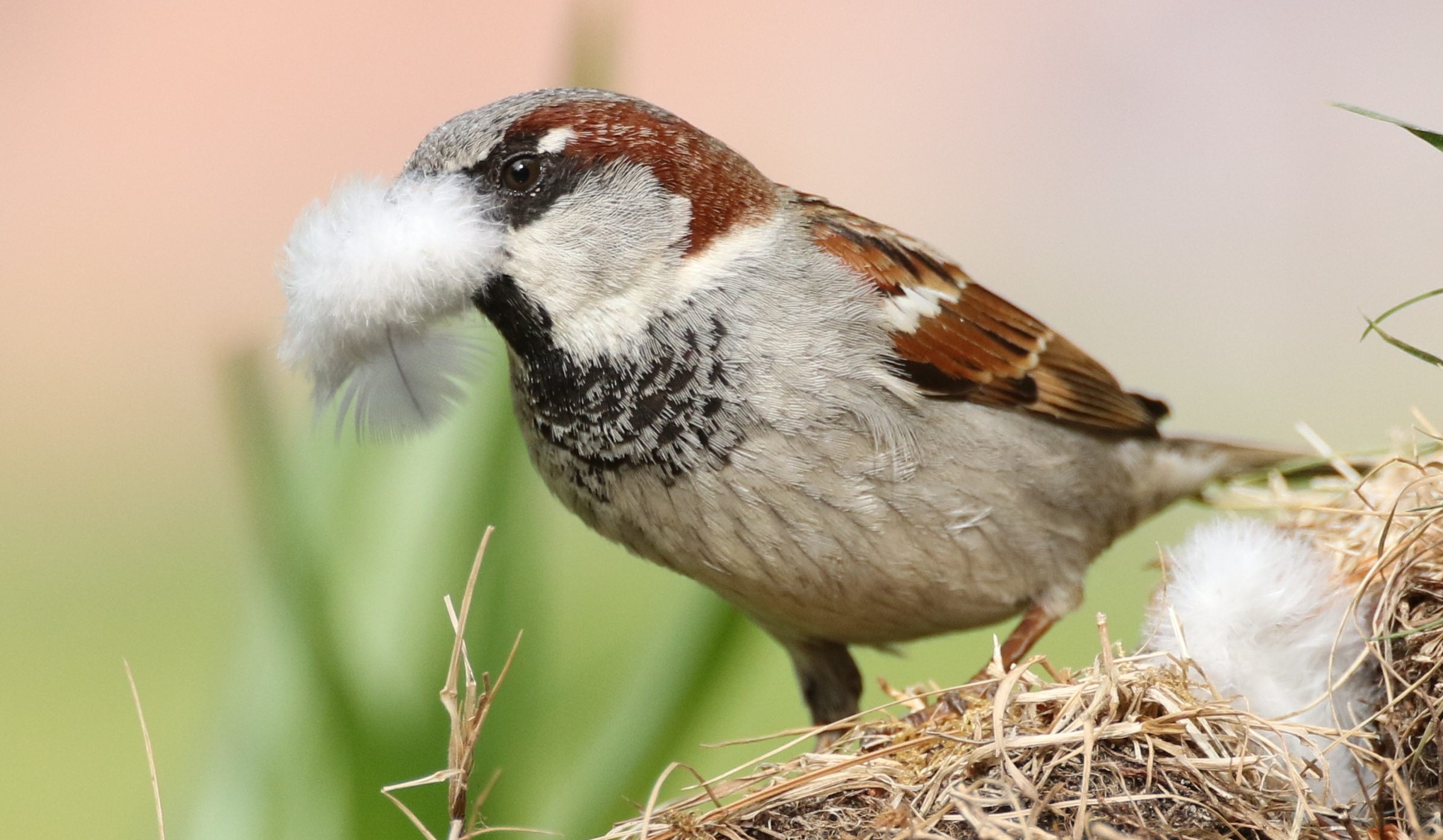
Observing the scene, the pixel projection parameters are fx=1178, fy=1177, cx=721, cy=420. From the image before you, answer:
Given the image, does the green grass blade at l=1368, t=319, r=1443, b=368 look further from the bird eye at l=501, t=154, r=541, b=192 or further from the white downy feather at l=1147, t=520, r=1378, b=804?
the bird eye at l=501, t=154, r=541, b=192

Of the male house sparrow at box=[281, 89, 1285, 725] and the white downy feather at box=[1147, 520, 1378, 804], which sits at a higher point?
the male house sparrow at box=[281, 89, 1285, 725]

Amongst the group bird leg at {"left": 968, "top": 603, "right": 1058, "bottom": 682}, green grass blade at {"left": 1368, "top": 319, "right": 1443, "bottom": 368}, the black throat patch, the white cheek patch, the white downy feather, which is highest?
green grass blade at {"left": 1368, "top": 319, "right": 1443, "bottom": 368}

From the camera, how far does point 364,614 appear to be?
128cm

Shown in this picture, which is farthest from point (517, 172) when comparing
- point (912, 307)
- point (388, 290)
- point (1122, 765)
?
point (1122, 765)

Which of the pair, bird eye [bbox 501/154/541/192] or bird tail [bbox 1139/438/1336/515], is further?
bird tail [bbox 1139/438/1336/515]

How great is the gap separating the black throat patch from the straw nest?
29cm

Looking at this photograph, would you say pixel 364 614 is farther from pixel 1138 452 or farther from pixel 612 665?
pixel 1138 452

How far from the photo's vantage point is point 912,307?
49.3 inches

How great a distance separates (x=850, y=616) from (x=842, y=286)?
0.34m

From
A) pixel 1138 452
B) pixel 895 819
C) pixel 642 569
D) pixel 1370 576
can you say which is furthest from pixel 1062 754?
pixel 642 569

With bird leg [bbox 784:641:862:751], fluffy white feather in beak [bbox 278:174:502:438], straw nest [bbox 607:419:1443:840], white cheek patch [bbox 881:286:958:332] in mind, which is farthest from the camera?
bird leg [bbox 784:641:862:751]

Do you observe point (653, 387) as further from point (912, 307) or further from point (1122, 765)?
point (1122, 765)

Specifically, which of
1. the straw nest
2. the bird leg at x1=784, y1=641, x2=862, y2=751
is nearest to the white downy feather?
the straw nest

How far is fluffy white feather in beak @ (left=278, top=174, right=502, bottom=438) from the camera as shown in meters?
0.95
